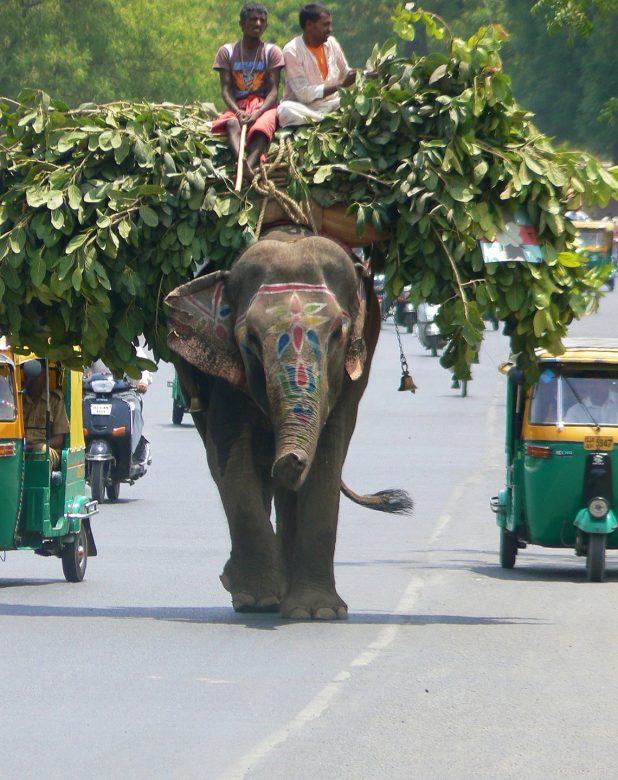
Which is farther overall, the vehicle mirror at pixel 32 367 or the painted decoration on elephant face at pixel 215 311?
the vehicle mirror at pixel 32 367

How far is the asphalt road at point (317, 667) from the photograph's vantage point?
25.2ft

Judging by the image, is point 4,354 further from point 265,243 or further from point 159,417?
point 159,417

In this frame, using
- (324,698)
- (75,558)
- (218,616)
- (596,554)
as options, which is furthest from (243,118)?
(596,554)

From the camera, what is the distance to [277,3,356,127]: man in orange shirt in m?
12.1

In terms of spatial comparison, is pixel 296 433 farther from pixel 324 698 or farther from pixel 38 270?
pixel 324 698

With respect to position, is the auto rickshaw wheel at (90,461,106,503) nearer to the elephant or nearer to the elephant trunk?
the elephant

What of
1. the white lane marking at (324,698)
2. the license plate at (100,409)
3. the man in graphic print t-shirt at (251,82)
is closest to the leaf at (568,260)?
the man in graphic print t-shirt at (251,82)

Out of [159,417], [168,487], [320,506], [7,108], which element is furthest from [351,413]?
[159,417]

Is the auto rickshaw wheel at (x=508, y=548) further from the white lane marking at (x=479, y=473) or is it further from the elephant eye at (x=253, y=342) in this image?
the elephant eye at (x=253, y=342)

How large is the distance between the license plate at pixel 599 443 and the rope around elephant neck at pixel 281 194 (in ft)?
13.2

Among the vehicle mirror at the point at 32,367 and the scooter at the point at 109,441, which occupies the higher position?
the vehicle mirror at the point at 32,367

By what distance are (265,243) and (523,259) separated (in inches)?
61.0

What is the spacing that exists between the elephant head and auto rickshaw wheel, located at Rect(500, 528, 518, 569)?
422 cm

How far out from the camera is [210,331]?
1192cm
